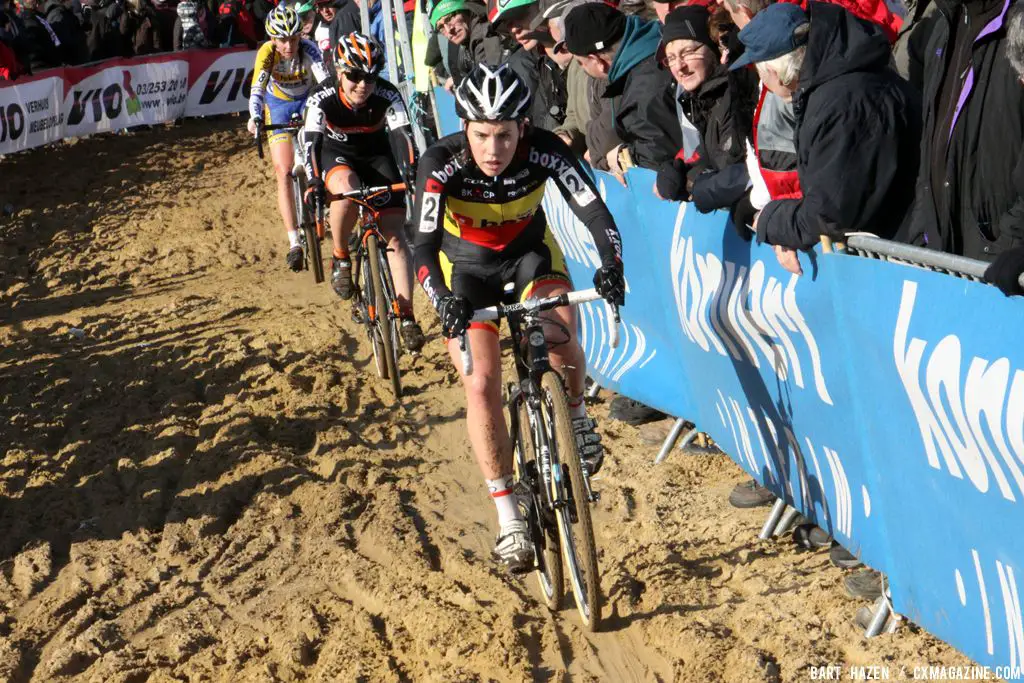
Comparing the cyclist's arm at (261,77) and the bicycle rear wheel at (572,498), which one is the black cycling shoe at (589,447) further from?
the cyclist's arm at (261,77)

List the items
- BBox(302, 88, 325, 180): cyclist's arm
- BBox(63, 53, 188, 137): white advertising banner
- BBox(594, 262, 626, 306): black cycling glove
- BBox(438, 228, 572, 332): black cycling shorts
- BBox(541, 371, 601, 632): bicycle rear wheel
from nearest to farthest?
BBox(541, 371, 601, 632): bicycle rear wheel
BBox(594, 262, 626, 306): black cycling glove
BBox(438, 228, 572, 332): black cycling shorts
BBox(302, 88, 325, 180): cyclist's arm
BBox(63, 53, 188, 137): white advertising banner

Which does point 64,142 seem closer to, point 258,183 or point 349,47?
point 258,183

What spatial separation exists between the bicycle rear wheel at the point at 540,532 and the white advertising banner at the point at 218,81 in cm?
1845

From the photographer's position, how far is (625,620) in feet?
17.5

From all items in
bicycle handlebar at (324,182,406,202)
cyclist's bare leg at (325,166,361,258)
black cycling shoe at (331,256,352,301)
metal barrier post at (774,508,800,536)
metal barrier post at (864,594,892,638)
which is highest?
bicycle handlebar at (324,182,406,202)

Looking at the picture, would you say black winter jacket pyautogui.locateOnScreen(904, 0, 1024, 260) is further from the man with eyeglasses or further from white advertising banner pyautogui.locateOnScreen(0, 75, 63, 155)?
white advertising banner pyautogui.locateOnScreen(0, 75, 63, 155)

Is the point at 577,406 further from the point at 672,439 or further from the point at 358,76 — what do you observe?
the point at 358,76

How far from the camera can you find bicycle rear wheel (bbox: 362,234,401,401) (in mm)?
8547

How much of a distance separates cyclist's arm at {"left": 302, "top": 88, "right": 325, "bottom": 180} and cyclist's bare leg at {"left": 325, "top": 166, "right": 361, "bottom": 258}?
0.14m

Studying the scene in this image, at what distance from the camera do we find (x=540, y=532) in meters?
5.39

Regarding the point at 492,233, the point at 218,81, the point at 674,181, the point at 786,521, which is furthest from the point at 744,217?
the point at 218,81

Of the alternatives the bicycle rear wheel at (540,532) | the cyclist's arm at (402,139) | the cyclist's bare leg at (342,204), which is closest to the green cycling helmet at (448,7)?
the cyclist's arm at (402,139)

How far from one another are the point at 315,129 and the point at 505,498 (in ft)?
14.3

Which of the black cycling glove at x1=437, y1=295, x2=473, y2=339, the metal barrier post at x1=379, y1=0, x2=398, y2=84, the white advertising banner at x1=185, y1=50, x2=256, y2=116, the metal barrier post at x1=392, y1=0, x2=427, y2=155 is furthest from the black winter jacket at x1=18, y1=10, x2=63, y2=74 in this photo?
the black cycling glove at x1=437, y1=295, x2=473, y2=339
